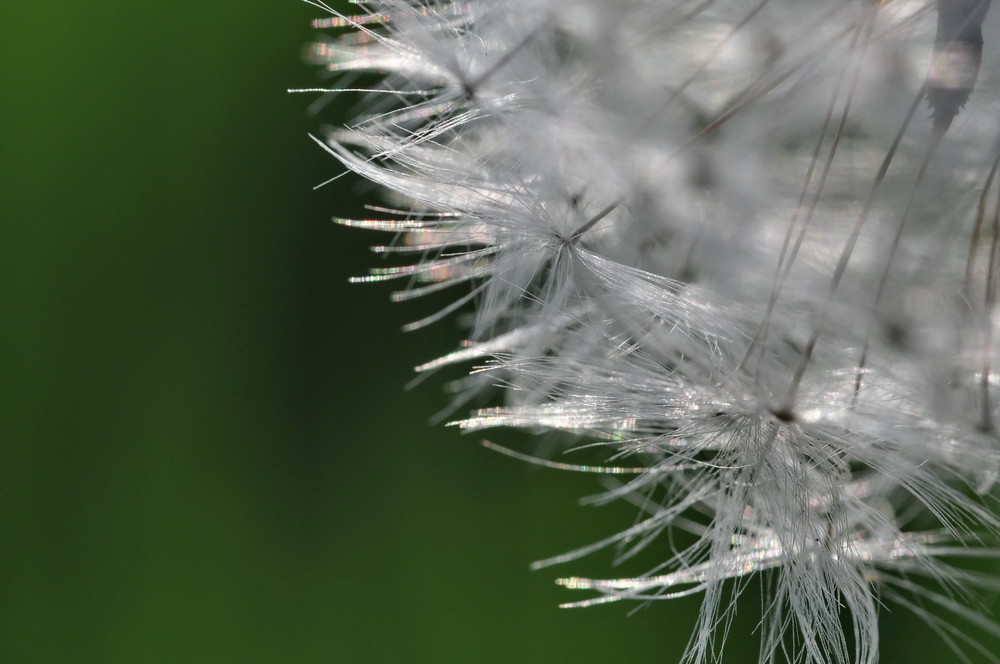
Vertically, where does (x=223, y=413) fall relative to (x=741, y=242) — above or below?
below

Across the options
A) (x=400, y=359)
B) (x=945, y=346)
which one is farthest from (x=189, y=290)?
(x=945, y=346)

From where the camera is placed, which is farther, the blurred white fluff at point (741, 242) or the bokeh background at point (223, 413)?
the bokeh background at point (223, 413)

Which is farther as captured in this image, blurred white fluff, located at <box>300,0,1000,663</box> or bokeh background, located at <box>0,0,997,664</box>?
bokeh background, located at <box>0,0,997,664</box>

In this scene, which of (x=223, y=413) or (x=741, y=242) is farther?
(x=223, y=413)

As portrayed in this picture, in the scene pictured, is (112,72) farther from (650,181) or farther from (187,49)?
(650,181)
